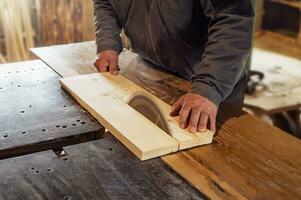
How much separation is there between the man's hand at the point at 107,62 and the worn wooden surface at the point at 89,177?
1.67 ft

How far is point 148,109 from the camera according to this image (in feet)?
4.09

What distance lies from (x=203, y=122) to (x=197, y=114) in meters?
0.02

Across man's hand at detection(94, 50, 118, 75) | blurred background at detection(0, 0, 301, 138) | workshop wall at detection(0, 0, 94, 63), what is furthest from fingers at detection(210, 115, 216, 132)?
workshop wall at detection(0, 0, 94, 63)

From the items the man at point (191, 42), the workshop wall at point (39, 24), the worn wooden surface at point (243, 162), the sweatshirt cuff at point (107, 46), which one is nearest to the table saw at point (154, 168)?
the worn wooden surface at point (243, 162)

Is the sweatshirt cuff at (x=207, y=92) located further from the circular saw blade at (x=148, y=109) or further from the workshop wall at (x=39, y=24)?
the workshop wall at (x=39, y=24)

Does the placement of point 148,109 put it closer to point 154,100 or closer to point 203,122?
point 154,100

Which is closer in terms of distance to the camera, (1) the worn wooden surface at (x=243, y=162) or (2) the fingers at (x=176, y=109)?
(1) the worn wooden surface at (x=243, y=162)

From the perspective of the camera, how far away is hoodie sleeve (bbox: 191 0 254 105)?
1213mm

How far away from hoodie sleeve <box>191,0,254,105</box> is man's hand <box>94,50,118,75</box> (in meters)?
0.36

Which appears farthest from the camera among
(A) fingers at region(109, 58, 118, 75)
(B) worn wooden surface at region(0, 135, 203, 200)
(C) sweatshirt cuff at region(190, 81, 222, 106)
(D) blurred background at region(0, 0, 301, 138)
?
(D) blurred background at region(0, 0, 301, 138)

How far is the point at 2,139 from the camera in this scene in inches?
41.3

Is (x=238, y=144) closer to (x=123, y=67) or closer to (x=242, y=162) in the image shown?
(x=242, y=162)

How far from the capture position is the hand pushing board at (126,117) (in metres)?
1.04

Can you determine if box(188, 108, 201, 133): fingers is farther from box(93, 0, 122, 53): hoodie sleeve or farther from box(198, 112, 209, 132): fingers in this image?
box(93, 0, 122, 53): hoodie sleeve
